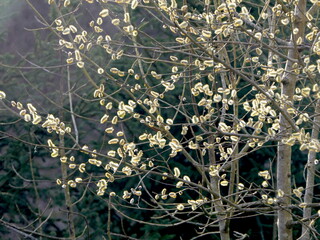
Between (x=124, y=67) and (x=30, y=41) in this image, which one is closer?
(x=124, y=67)

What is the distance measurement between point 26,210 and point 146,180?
1432 mm

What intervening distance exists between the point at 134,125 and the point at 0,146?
1575 millimetres

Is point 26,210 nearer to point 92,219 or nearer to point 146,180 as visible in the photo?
point 92,219

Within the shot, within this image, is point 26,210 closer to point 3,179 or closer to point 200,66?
point 3,179

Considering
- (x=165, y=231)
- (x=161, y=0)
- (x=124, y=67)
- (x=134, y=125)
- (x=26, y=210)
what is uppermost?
(x=161, y=0)

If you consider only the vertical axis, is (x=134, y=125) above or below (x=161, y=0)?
below

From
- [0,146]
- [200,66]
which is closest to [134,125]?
[0,146]

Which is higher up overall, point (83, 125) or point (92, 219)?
point (83, 125)

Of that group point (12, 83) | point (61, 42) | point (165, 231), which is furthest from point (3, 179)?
point (61, 42)

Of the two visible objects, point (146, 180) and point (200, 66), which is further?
point (146, 180)

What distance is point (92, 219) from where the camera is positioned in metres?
6.08

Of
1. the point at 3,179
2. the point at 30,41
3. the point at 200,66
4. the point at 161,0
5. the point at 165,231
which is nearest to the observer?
the point at 161,0

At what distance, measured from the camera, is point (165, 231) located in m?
6.28

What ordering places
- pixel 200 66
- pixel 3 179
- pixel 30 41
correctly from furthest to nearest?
pixel 30 41
pixel 3 179
pixel 200 66
